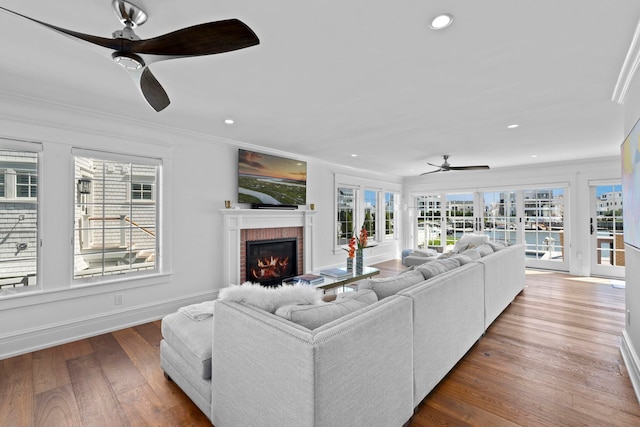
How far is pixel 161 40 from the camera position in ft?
4.59

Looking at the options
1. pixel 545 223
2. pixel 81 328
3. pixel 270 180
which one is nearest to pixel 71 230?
pixel 81 328

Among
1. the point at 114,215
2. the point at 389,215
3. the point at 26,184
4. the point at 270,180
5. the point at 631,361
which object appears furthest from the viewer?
the point at 389,215

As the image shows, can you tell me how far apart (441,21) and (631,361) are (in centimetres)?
295

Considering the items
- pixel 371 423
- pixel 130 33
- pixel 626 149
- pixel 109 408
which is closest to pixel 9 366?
pixel 109 408

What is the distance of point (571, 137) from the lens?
4184 millimetres

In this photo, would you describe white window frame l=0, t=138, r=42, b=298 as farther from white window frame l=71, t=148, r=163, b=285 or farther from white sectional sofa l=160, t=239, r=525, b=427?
white sectional sofa l=160, t=239, r=525, b=427

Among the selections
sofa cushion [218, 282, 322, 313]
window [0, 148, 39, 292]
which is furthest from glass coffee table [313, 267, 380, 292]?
window [0, 148, 39, 292]

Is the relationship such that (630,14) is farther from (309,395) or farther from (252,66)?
(309,395)

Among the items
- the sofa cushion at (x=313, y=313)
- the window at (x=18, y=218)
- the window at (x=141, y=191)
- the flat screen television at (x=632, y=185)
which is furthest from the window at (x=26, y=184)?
the flat screen television at (x=632, y=185)

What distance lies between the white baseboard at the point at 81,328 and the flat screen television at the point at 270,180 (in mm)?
1780

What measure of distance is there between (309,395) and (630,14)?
8.51 ft

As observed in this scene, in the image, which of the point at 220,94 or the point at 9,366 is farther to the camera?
the point at 220,94

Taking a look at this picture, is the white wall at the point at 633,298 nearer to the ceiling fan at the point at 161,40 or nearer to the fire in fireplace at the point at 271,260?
the ceiling fan at the point at 161,40

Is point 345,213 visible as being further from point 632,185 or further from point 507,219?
point 632,185
